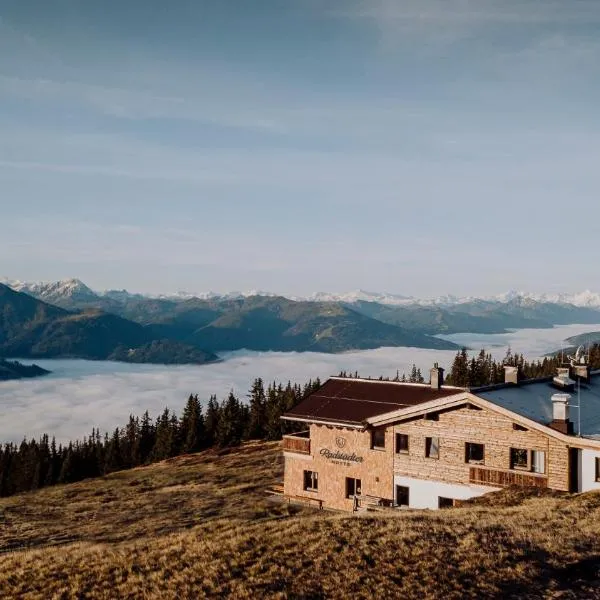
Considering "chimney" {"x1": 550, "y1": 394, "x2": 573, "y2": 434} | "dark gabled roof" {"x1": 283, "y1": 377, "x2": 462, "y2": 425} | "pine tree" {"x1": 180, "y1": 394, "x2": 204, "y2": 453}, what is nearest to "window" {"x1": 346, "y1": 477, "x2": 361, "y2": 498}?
"dark gabled roof" {"x1": 283, "y1": 377, "x2": 462, "y2": 425}

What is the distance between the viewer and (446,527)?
25375mm

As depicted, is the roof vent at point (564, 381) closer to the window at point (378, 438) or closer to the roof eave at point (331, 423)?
the window at point (378, 438)

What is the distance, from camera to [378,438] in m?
44.8

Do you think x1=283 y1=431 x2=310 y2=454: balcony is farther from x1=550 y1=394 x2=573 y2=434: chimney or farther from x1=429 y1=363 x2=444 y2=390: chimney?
x1=550 y1=394 x2=573 y2=434: chimney

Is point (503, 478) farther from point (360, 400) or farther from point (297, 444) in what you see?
point (297, 444)

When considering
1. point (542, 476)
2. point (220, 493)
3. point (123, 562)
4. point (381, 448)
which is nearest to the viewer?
point (123, 562)

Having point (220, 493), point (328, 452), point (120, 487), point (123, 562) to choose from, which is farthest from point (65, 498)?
point (123, 562)

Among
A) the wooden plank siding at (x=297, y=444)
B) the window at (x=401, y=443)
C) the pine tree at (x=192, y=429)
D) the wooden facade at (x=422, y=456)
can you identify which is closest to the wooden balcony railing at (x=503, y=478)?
the wooden facade at (x=422, y=456)

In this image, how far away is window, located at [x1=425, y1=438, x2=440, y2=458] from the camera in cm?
4144

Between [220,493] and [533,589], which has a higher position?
[533,589]

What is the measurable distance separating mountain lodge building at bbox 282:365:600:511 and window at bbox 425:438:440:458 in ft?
0.21

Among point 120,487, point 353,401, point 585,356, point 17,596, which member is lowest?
point 120,487

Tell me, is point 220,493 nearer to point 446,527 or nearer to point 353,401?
point 353,401

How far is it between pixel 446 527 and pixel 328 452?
21882 mm
